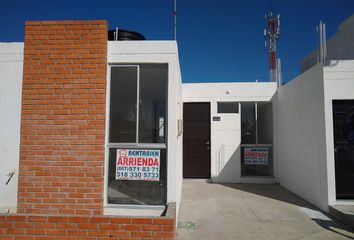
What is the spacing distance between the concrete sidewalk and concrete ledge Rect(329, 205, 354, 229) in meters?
0.13

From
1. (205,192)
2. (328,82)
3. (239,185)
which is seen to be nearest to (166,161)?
(205,192)

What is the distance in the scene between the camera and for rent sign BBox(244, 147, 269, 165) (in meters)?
8.24

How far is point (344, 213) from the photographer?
4.43 metres

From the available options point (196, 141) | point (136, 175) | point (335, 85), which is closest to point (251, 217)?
point (136, 175)

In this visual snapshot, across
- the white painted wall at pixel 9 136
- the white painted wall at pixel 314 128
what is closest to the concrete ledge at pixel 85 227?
the white painted wall at pixel 9 136

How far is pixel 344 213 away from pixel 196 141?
4.84 meters

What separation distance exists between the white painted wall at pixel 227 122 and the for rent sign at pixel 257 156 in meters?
0.38

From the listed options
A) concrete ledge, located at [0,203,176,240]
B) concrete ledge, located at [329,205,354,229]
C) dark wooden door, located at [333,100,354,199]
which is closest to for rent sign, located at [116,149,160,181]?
concrete ledge, located at [0,203,176,240]

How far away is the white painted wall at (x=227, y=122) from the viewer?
8.22 metres

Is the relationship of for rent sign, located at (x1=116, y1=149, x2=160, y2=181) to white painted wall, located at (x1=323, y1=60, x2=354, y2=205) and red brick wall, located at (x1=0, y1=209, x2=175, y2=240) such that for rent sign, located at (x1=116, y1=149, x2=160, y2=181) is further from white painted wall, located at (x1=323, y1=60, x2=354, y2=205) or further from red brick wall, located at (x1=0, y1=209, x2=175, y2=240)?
Result: white painted wall, located at (x1=323, y1=60, x2=354, y2=205)

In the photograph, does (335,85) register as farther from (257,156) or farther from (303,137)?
(257,156)

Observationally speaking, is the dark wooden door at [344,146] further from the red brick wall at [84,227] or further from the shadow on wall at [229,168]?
→ the red brick wall at [84,227]

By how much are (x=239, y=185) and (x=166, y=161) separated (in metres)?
4.62

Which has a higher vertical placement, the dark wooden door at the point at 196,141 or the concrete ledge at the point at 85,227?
the dark wooden door at the point at 196,141
